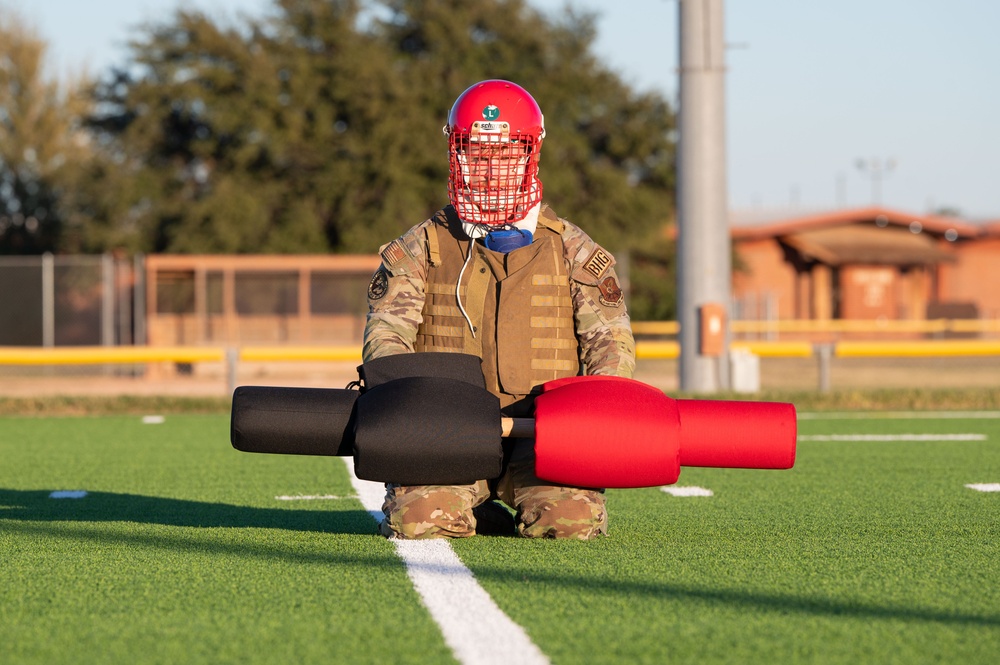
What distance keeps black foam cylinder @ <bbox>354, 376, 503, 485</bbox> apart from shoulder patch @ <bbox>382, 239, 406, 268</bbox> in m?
0.81

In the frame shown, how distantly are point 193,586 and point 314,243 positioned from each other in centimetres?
2667

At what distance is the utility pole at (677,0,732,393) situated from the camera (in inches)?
547

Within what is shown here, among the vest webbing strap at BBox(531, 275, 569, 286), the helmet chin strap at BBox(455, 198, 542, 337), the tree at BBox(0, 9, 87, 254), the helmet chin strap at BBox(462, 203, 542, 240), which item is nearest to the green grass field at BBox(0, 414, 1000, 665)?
the helmet chin strap at BBox(455, 198, 542, 337)

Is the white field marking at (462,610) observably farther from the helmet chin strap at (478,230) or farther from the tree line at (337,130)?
the tree line at (337,130)

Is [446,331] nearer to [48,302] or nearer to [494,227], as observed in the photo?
[494,227]

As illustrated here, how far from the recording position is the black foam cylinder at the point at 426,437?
15.3 ft

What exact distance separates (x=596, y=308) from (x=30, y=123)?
129ft

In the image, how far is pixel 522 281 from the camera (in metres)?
5.47

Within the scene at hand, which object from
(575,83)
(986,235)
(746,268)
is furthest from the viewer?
(986,235)

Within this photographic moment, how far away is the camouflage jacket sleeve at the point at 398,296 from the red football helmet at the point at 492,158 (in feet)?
0.92

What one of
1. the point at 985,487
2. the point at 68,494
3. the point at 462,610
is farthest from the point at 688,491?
the point at 462,610

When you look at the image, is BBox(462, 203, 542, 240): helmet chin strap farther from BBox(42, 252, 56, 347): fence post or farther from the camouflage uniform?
BBox(42, 252, 56, 347): fence post

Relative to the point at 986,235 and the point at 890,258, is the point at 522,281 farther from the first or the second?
the point at 986,235

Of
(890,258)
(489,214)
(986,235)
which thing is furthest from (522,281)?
(986,235)
